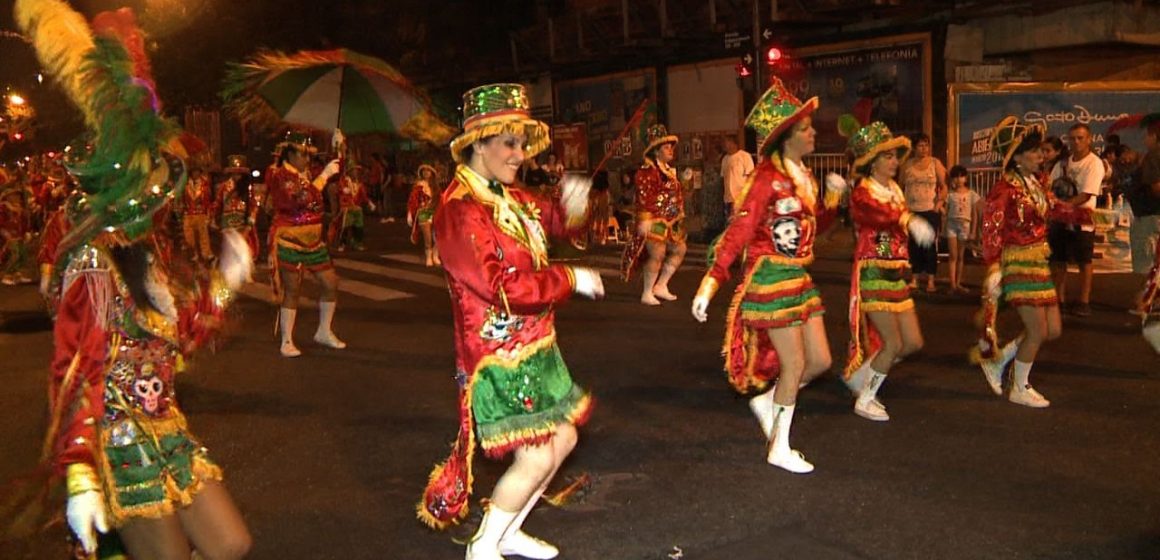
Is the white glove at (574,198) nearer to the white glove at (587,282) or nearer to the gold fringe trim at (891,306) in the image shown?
the white glove at (587,282)

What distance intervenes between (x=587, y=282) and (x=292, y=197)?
5647 millimetres

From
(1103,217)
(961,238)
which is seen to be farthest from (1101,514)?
(961,238)

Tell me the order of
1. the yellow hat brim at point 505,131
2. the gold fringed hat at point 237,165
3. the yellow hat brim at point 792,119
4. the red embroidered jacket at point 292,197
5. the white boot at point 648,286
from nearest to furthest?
the yellow hat brim at point 505,131
the yellow hat brim at point 792,119
the red embroidered jacket at point 292,197
the white boot at point 648,286
the gold fringed hat at point 237,165

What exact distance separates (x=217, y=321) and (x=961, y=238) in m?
10.6

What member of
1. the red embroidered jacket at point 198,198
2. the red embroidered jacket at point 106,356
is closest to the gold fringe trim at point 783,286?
the red embroidered jacket at point 106,356

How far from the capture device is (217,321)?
149 inches

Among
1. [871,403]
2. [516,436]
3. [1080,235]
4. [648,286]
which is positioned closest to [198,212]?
[648,286]

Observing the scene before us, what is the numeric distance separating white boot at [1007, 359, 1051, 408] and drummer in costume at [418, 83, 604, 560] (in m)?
4.02

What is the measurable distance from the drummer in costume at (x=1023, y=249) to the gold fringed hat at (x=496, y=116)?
3.95 metres

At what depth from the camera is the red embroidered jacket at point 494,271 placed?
3.97m

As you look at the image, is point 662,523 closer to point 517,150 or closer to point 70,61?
point 517,150

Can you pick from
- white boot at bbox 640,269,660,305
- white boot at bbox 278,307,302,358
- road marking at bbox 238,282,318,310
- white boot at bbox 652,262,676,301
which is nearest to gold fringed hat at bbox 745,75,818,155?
white boot at bbox 278,307,302,358

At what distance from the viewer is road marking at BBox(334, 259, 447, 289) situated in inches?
600

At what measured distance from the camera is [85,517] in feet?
10.2
